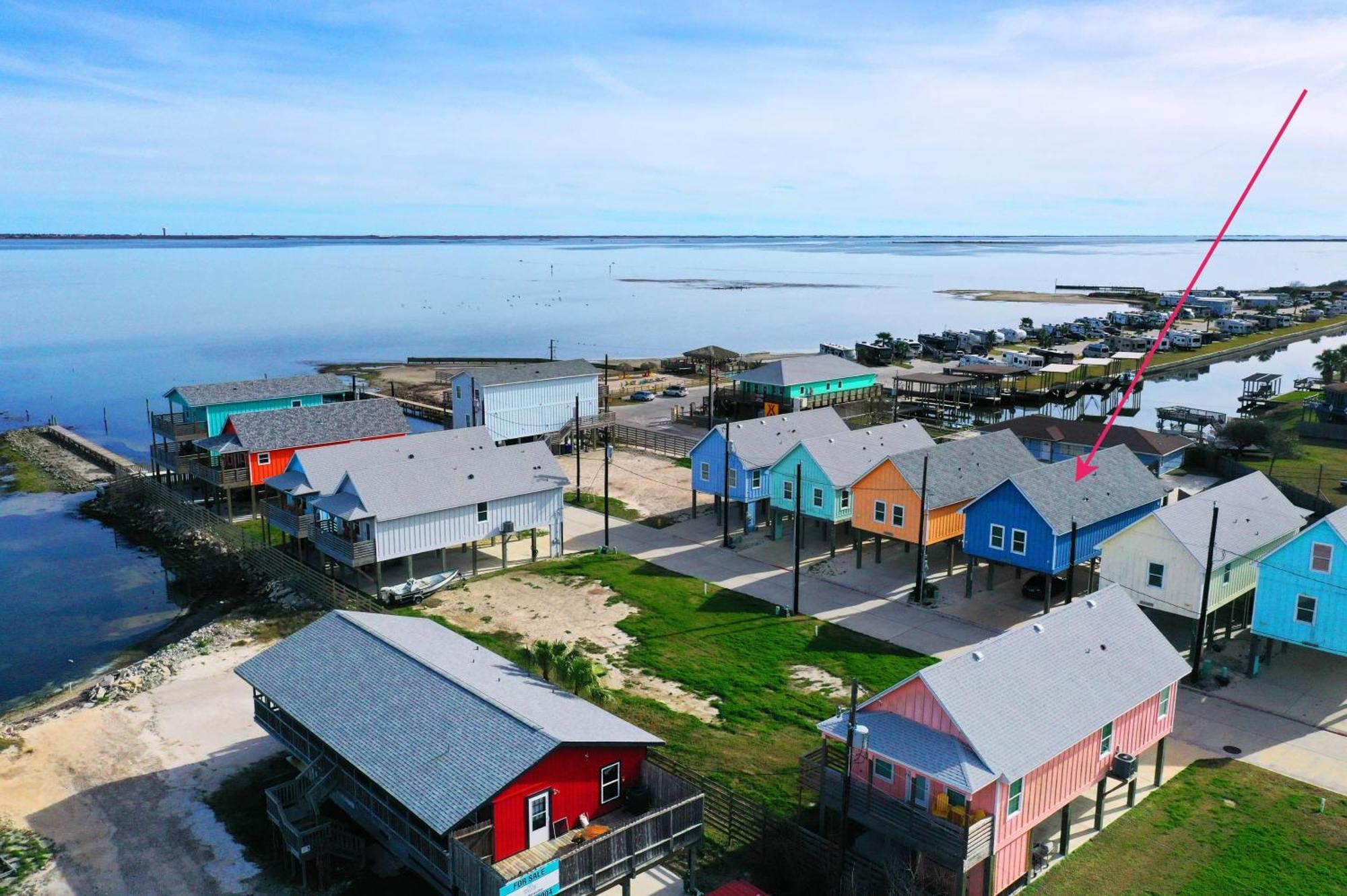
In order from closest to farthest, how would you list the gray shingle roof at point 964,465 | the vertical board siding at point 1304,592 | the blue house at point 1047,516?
A: 1. the vertical board siding at point 1304,592
2. the blue house at point 1047,516
3. the gray shingle roof at point 964,465

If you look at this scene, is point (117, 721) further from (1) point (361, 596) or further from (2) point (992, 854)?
(2) point (992, 854)

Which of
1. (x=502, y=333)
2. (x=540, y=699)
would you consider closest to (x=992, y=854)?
(x=540, y=699)

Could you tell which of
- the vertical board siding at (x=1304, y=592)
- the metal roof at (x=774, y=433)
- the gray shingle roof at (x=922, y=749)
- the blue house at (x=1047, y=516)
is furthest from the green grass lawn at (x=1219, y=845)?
the metal roof at (x=774, y=433)

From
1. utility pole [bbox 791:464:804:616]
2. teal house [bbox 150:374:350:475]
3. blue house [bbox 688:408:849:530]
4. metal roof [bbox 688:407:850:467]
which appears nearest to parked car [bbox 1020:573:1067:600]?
utility pole [bbox 791:464:804:616]

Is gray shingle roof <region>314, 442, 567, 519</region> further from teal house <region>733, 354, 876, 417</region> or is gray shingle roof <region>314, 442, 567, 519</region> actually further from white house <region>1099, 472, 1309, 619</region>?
teal house <region>733, 354, 876, 417</region>

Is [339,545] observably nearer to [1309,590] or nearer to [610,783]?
[610,783]

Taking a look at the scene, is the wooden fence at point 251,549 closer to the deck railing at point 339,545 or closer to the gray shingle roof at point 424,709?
the deck railing at point 339,545

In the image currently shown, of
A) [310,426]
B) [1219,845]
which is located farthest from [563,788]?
[310,426]
